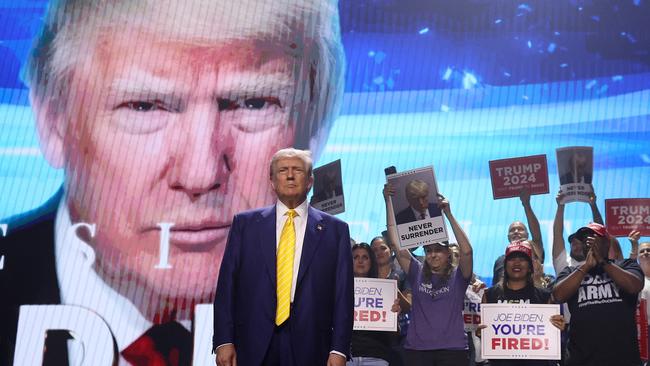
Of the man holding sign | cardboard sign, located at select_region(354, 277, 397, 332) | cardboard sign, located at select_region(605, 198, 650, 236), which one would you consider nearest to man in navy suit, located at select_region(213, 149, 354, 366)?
the man holding sign

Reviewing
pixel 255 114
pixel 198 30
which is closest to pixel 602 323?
pixel 255 114

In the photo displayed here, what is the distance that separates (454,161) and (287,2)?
1.60 metres

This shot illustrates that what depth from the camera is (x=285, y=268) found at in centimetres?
305

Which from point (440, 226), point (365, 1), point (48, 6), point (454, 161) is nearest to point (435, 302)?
point (440, 226)

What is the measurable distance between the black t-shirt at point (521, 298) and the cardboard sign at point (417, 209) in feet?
1.55

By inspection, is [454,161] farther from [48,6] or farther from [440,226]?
[48,6]

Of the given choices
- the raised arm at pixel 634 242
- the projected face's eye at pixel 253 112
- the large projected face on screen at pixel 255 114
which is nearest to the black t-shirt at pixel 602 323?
the raised arm at pixel 634 242

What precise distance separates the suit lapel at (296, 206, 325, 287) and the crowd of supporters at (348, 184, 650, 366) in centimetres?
197

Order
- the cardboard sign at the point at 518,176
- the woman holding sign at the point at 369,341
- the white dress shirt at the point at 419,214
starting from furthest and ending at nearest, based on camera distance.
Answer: the cardboard sign at the point at 518,176
the white dress shirt at the point at 419,214
the woman holding sign at the point at 369,341

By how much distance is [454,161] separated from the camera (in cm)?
662

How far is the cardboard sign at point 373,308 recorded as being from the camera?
5.41m

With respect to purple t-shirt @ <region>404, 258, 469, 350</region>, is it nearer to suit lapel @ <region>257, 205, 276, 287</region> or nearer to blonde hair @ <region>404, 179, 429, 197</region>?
blonde hair @ <region>404, 179, 429, 197</region>

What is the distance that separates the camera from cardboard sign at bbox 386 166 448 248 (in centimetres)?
552

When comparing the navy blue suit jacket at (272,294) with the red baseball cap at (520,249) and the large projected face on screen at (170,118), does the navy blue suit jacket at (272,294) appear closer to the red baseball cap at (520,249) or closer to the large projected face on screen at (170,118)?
the red baseball cap at (520,249)
